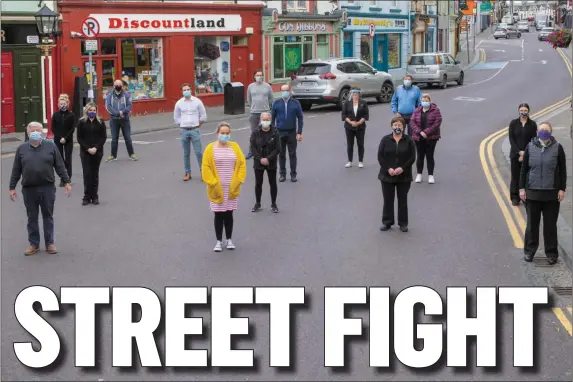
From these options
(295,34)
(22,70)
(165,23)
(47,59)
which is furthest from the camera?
(295,34)

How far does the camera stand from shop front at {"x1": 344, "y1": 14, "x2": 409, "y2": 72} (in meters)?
44.7

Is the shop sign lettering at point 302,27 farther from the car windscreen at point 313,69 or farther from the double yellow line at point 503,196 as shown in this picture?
the double yellow line at point 503,196

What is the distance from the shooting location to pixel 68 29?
27.3 m

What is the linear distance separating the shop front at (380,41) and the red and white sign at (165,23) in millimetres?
10632

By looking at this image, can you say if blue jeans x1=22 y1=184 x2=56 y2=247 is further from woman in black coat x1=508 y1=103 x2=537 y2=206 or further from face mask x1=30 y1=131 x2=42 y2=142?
woman in black coat x1=508 y1=103 x2=537 y2=206

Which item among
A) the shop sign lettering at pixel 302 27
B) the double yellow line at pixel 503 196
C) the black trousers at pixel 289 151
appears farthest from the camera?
the shop sign lettering at pixel 302 27

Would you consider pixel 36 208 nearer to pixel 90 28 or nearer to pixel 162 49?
pixel 90 28

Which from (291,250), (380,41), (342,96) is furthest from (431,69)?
(291,250)

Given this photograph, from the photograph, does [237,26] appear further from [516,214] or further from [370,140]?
[516,214]

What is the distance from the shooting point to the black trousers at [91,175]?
14.4 metres

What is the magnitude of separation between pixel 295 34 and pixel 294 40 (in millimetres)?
262

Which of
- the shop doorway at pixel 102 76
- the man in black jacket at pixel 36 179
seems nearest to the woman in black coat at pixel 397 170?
the man in black jacket at pixel 36 179

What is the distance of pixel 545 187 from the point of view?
10.7 m

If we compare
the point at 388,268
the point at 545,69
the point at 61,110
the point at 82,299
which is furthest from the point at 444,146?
the point at 545,69
